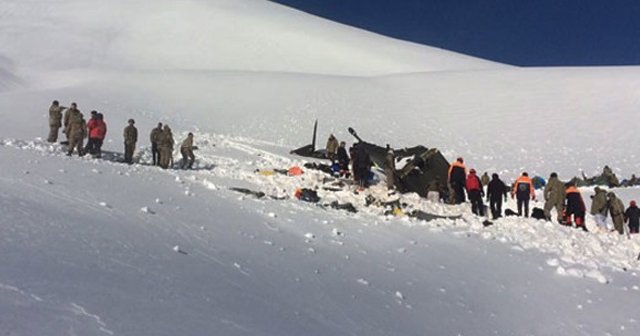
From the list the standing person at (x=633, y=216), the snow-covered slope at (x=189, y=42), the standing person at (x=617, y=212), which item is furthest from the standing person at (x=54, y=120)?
the snow-covered slope at (x=189, y=42)

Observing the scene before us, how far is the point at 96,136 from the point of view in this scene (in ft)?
51.6

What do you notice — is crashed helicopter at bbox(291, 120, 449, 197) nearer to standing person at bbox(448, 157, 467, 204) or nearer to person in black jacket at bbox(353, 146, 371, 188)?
person in black jacket at bbox(353, 146, 371, 188)

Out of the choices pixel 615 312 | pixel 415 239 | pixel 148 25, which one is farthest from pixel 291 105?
pixel 148 25

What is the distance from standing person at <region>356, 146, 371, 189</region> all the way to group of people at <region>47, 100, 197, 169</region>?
448cm

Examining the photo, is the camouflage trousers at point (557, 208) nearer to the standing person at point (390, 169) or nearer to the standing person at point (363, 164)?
the standing person at point (390, 169)

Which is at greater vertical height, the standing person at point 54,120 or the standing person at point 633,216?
the standing person at point 54,120

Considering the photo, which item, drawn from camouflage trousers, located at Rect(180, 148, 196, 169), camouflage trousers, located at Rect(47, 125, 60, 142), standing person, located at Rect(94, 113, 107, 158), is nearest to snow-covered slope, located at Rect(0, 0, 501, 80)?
camouflage trousers, located at Rect(47, 125, 60, 142)

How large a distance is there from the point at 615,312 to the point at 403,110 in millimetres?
28458

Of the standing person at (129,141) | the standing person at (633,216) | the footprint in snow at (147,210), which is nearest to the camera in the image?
the footprint in snow at (147,210)

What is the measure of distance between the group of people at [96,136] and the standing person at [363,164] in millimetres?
4476

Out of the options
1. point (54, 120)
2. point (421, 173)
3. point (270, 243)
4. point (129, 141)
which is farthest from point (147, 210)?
point (421, 173)

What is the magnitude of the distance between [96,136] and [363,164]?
21.8 feet

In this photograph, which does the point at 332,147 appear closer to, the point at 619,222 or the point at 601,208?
the point at 601,208

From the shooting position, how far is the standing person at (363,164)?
16922 mm
